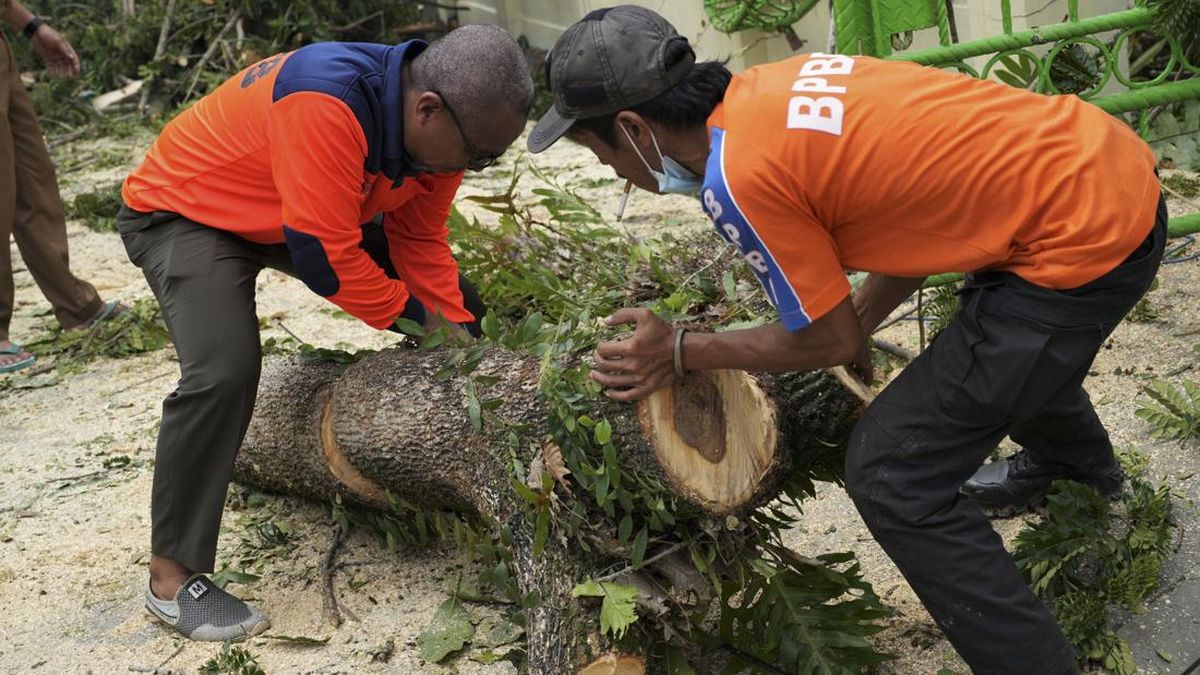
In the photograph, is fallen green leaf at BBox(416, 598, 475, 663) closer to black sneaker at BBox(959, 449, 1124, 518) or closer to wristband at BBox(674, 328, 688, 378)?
wristband at BBox(674, 328, 688, 378)

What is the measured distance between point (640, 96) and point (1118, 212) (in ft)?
3.16

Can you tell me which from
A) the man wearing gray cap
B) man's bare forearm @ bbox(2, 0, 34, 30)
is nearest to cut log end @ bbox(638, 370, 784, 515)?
the man wearing gray cap

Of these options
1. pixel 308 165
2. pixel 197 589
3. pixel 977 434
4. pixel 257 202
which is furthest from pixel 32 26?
pixel 977 434

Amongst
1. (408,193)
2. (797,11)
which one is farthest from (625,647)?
(797,11)

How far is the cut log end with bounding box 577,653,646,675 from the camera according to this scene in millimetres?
2844

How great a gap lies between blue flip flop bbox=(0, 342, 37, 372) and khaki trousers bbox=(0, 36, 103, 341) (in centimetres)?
8

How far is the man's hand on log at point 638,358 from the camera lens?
267 cm

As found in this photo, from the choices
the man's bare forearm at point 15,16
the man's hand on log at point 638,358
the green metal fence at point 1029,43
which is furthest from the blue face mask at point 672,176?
the man's bare forearm at point 15,16

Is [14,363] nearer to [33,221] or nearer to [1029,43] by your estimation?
[33,221]

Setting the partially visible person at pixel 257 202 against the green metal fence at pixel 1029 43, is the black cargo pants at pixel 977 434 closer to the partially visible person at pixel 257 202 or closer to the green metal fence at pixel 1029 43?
the partially visible person at pixel 257 202

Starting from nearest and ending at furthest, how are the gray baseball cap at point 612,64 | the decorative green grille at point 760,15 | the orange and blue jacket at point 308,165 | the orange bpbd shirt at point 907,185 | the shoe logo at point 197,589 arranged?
the orange bpbd shirt at point 907,185 < the gray baseball cap at point 612,64 < the orange and blue jacket at point 308,165 < the shoe logo at point 197,589 < the decorative green grille at point 760,15

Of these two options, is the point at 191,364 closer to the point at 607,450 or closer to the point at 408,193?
the point at 408,193

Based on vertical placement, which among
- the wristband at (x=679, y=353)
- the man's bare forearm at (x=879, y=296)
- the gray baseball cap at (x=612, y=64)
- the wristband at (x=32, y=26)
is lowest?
the wristband at (x=32, y=26)

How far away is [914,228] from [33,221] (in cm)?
486
